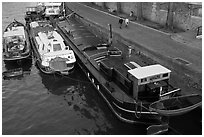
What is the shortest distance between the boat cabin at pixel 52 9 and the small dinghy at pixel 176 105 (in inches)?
1546

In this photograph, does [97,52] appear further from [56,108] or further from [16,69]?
[16,69]

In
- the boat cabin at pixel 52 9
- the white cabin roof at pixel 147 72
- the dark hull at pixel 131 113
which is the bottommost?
the dark hull at pixel 131 113

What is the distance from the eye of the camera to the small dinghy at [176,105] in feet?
55.2

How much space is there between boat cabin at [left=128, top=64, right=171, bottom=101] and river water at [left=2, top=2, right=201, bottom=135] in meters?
2.51

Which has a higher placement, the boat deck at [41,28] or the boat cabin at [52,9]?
the boat cabin at [52,9]

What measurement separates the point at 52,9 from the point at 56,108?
115 ft

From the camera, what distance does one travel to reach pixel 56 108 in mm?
21688

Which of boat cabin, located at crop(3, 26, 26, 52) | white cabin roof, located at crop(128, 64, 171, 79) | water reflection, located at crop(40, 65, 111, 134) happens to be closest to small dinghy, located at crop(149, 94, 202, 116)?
white cabin roof, located at crop(128, 64, 171, 79)

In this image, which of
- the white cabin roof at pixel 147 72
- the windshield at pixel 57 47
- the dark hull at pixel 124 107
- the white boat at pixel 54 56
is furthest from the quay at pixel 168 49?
the windshield at pixel 57 47

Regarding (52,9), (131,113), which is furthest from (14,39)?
(131,113)

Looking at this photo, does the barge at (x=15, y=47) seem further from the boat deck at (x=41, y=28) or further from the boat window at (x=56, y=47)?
the boat window at (x=56, y=47)

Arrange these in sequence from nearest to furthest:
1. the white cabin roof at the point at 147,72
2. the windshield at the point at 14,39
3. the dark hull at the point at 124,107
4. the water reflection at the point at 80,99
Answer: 1. the white cabin roof at the point at 147,72
2. the dark hull at the point at 124,107
3. the water reflection at the point at 80,99
4. the windshield at the point at 14,39

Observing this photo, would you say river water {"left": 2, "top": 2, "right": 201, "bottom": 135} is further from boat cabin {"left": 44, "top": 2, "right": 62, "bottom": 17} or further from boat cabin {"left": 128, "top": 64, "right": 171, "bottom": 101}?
boat cabin {"left": 44, "top": 2, "right": 62, "bottom": 17}

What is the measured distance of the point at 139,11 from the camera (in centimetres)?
4091
